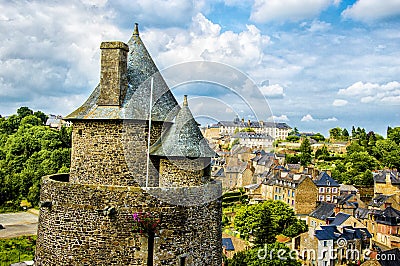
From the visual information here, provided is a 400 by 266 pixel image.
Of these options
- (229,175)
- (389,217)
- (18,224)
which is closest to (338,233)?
(389,217)

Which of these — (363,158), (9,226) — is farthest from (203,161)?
(363,158)

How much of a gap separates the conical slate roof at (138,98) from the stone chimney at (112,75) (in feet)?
0.70

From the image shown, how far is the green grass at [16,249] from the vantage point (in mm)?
36831

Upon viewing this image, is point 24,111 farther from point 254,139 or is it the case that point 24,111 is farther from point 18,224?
point 254,139

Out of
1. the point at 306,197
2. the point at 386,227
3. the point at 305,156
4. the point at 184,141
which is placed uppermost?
the point at 184,141

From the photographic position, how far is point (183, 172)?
1290 cm

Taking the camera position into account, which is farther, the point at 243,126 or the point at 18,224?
the point at 18,224

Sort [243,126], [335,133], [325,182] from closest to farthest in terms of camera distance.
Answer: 1. [243,126]
2. [325,182]
3. [335,133]

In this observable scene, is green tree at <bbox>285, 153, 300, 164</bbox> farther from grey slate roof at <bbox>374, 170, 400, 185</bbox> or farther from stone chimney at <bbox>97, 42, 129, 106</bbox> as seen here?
stone chimney at <bbox>97, 42, 129, 106</bbox>

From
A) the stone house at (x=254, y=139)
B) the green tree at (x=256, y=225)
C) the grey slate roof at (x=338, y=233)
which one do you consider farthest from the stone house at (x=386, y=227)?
the stone house at (x=254, y=139)

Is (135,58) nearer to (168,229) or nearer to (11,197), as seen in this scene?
(168,229)

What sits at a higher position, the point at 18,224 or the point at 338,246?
the point at 338,246

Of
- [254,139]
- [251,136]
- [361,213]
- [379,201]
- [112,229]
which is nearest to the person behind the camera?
[112,229]

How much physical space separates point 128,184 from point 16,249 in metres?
32.2
